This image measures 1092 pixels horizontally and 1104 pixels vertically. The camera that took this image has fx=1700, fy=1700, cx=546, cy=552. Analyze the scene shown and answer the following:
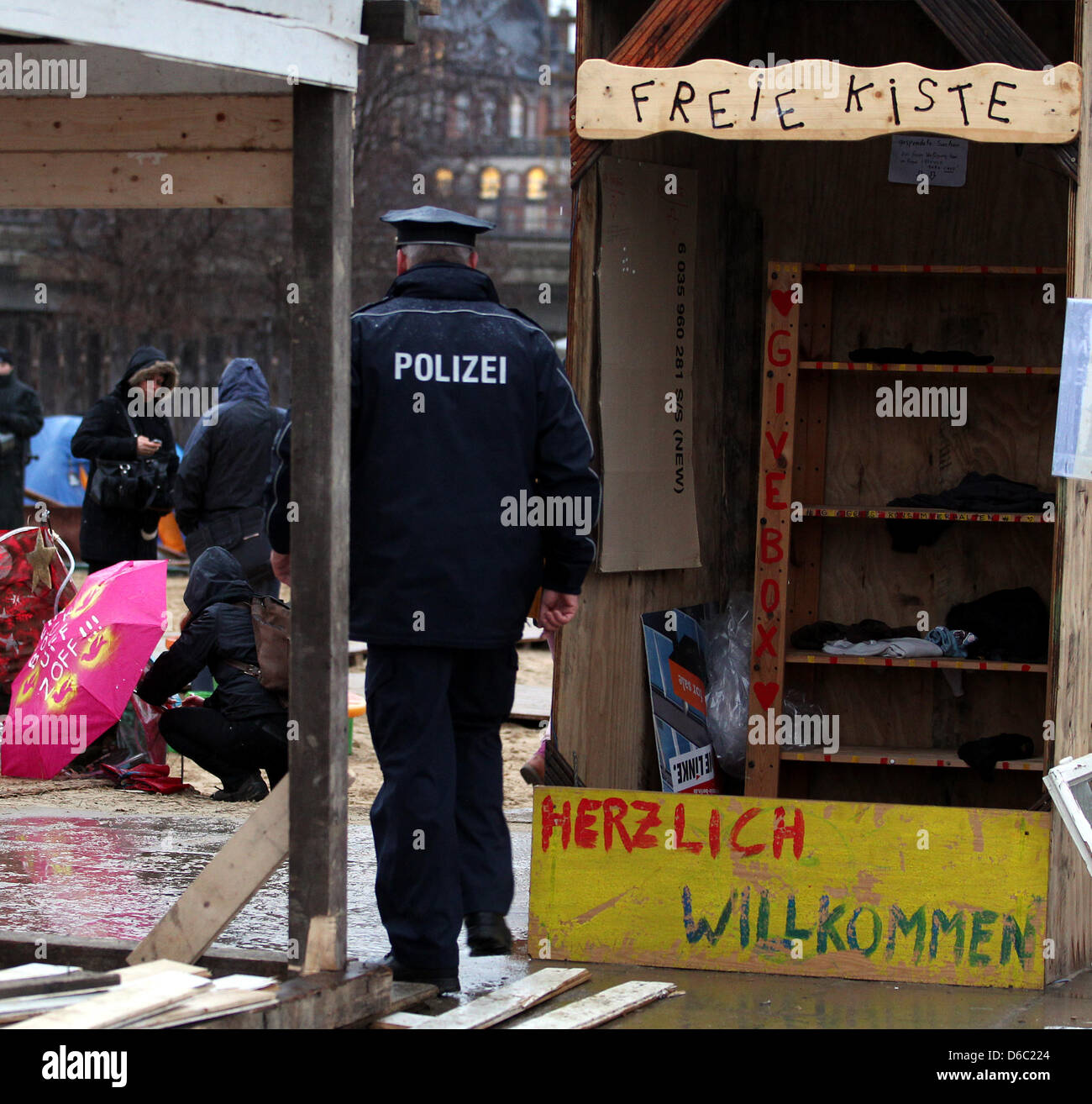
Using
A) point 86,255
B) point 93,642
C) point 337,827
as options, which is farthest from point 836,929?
point 86,255

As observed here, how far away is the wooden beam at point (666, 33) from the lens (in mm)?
4645

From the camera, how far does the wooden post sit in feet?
12.8

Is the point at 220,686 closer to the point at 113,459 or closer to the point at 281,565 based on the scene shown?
the point at 281,565

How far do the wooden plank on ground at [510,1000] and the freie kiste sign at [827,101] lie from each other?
222 centimetres

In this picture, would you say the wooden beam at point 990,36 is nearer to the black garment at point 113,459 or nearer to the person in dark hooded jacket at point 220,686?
the person in dark hooded jacket at point 220,686

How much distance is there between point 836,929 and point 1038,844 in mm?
586

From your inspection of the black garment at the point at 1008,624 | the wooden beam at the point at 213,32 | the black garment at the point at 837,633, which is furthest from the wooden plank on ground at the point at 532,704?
the wooden beam at the point at 213,32

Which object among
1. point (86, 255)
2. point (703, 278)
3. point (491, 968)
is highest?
point (86, 255)

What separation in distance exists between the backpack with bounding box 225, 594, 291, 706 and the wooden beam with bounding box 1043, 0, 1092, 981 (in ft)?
10.4

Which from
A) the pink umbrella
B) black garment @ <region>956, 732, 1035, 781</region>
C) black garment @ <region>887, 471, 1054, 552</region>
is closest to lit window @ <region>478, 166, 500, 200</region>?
the pink umbrella

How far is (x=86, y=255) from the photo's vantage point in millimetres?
28016

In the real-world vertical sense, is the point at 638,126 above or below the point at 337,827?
above
